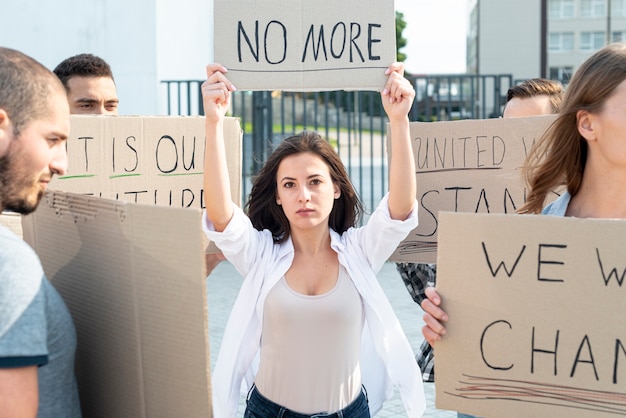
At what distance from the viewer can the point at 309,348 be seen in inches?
102

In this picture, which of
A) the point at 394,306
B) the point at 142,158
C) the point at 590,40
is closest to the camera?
the point at 142,158

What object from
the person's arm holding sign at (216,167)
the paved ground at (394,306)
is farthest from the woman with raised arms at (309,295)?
the paved ground at (394,306)

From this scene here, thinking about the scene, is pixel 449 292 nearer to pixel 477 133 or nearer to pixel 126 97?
pixel 477 133

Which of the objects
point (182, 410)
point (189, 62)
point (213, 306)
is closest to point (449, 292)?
point (182, 410)

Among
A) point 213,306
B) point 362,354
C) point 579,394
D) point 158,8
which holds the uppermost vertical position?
point 158,8

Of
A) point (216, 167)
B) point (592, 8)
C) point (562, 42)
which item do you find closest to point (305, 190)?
point (216, 167)

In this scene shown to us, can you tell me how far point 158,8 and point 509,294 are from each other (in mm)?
7847

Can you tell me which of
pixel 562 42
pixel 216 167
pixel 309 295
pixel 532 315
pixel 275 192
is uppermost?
pixel 562 42

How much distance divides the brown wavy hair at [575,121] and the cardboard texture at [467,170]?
0.34 meters

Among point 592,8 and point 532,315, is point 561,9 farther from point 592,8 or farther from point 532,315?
point 532,315

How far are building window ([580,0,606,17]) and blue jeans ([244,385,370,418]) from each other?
30398 mm

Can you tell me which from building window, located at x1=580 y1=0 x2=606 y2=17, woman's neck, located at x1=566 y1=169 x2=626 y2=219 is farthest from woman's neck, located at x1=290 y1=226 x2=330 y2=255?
building window, located at x1=580 y1=0 x2=606 y2=17

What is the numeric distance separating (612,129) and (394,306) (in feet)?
17.4

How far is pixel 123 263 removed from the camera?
176 centimetres
